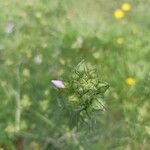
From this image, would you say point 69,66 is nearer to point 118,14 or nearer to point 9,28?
point 9,28

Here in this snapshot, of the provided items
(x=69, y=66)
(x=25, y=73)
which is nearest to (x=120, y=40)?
(x=69, y=66)

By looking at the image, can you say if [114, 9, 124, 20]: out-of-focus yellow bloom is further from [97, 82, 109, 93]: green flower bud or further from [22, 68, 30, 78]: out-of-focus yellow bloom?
[97, 82, 109, 93]: green flower bud

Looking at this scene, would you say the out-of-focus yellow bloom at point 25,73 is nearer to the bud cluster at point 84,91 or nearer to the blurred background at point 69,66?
the blurred background at point 69,66

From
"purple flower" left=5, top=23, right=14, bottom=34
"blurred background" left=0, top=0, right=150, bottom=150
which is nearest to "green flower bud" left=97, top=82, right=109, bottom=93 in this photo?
"blurred background" left=0, top=0, right=150, bottom=150

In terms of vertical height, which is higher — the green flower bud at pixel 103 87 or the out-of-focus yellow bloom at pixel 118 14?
the out-of-focus yellow bloom at pixel 118 14

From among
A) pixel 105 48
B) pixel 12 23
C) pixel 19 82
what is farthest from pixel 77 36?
pixel 19 82

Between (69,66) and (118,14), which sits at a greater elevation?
(118,14)

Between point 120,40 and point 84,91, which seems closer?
point 84,91

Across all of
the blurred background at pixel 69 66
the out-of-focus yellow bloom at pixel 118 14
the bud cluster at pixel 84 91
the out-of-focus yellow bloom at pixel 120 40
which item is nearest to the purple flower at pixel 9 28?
the blurred background at pixel 69 66
